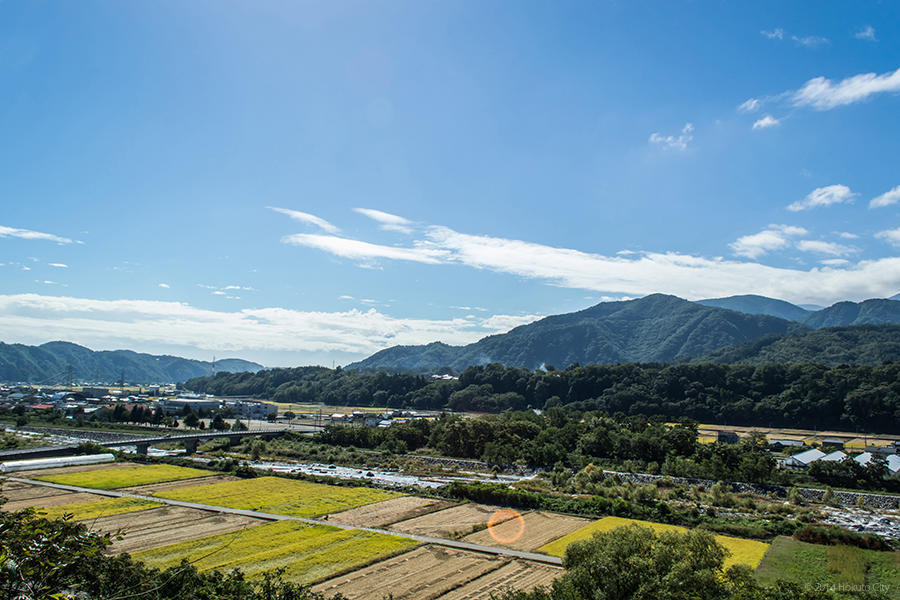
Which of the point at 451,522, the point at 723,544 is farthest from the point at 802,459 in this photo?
the point at 451,522

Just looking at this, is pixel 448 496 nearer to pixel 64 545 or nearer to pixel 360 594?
pixel 360 594

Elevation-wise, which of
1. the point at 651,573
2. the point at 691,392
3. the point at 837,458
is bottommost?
the point at 837,458

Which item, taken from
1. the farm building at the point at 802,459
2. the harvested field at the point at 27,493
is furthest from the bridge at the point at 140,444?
the farm building at the point at 802,459

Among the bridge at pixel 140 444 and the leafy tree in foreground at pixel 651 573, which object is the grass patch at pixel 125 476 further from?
the leafy tree in foreground at pixel 651 573

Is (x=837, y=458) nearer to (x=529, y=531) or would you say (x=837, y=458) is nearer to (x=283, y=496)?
(x=529, y=531)

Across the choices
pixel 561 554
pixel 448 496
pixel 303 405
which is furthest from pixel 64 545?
pixel 303 405

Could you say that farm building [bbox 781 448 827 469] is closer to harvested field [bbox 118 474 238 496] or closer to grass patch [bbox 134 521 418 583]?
grass patch [bbox 134 521 418 583]
